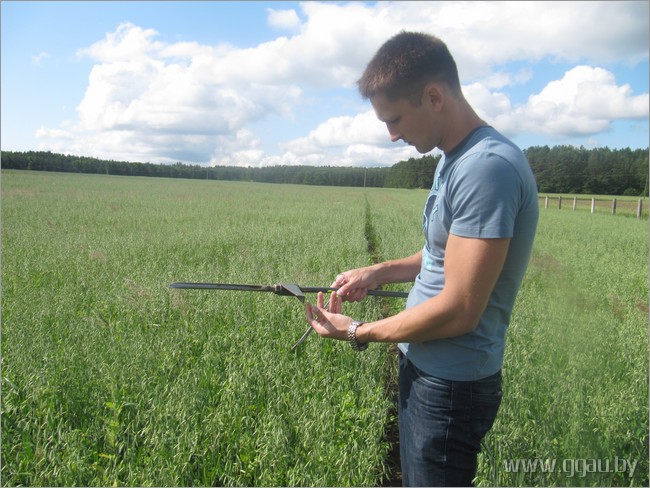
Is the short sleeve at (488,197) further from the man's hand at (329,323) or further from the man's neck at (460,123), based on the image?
the man's hand at (329,323)

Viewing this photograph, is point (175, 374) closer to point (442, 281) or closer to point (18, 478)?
point (18, 478)

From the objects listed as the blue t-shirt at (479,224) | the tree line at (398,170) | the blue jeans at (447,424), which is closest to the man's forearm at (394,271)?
the blue t-shirt at (479,224)

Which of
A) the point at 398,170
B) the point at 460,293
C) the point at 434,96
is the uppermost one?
the point at 398,170

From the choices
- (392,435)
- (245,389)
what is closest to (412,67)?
(245,389)

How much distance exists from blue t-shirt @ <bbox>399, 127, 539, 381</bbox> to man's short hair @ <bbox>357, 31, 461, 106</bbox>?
0.67ft

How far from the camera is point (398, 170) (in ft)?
193

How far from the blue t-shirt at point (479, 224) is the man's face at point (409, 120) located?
92 mm

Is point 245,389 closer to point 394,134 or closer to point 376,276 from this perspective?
point 376,276

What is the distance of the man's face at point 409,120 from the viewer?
4.82 feet

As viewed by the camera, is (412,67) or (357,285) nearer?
(412,67)

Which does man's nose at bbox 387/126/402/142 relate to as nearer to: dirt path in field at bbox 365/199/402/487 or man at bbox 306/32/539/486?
man at bbox 306/32/539/486

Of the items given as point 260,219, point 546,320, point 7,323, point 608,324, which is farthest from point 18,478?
point 260,219

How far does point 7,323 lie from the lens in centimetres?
435

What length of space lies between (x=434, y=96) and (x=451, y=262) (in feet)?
1.70
